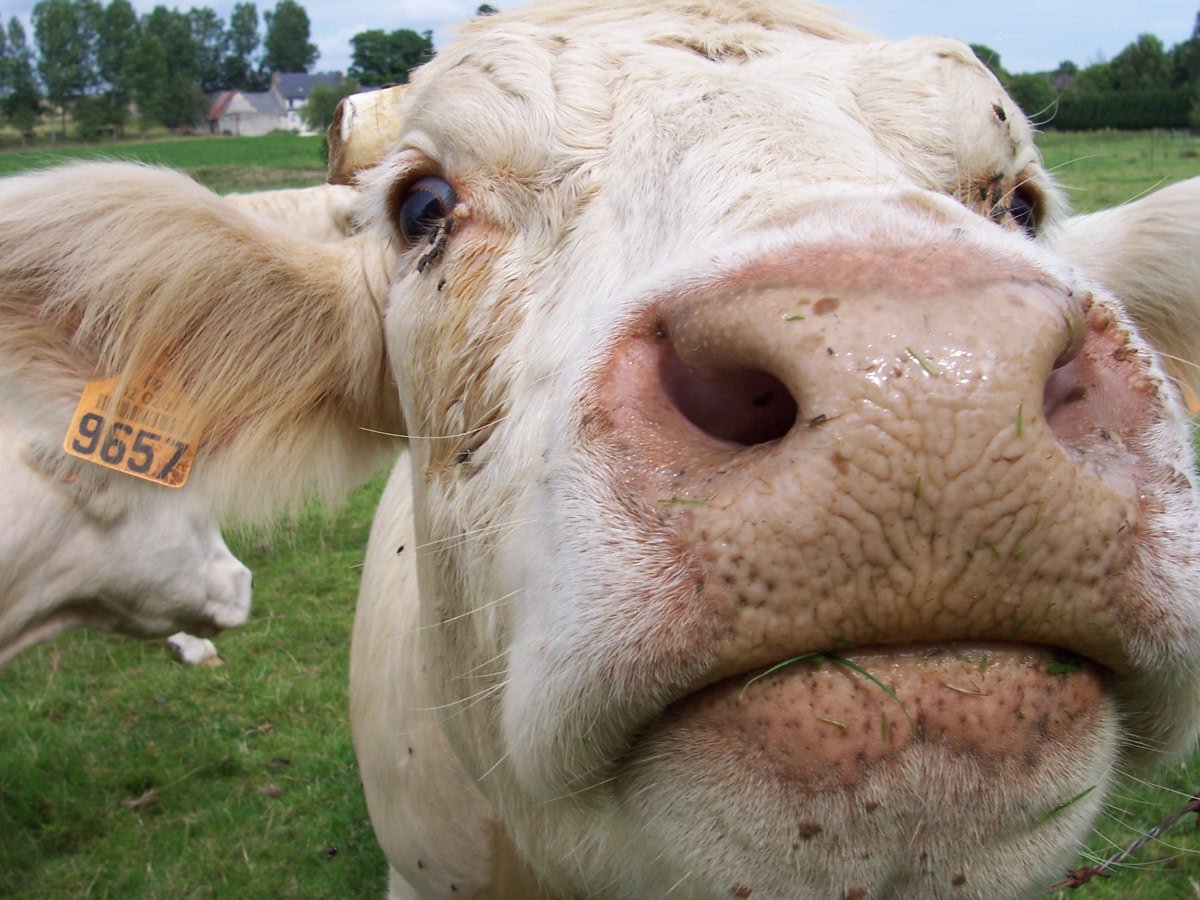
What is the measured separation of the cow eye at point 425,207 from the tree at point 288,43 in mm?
119322

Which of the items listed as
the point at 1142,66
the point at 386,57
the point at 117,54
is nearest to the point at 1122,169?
the point at 386,57

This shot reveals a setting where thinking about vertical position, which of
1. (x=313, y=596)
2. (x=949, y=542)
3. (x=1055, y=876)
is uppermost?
(x=949, y=542)

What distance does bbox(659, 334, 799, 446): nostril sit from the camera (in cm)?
136

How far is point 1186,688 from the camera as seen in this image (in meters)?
1.53

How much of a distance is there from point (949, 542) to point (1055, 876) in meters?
0.64

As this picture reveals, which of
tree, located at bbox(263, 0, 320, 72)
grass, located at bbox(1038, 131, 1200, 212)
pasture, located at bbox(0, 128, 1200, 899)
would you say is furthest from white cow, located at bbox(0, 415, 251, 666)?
tree, located at bbox(263, 0, 320, 72)

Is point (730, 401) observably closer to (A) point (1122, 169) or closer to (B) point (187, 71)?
(A) point (1122, 169)

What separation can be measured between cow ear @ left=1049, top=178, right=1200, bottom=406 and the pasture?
0.89 metres

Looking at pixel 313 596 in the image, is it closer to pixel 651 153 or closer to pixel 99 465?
pixel 99 465

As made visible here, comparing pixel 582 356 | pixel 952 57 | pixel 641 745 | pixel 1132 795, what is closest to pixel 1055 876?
pixel 1132 795

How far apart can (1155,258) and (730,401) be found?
196 centimetres

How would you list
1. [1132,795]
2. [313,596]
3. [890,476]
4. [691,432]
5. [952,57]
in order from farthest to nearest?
[313,596], [952,57], [1132,795], [691,432], [890,476]

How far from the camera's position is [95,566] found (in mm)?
5074

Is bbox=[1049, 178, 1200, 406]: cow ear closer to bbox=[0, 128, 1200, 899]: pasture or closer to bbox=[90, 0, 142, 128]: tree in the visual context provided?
bbox=[0, 128, 1200, 899]: pasture
